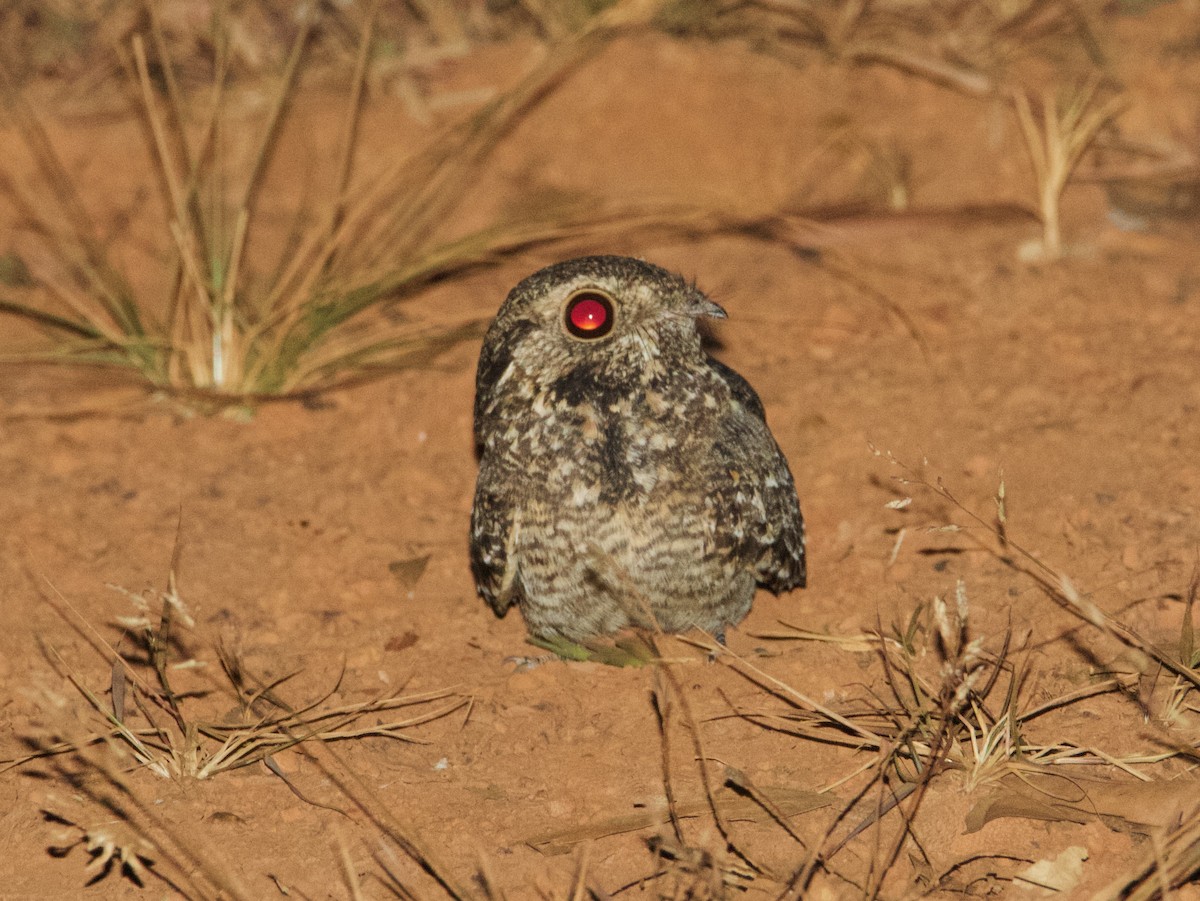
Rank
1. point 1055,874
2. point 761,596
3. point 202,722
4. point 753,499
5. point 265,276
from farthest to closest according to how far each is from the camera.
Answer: point 265,276 → point 761,596 → point 753,499 → point 202,722 → point 1055,874

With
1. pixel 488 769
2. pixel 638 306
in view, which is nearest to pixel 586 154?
pixel 638 306

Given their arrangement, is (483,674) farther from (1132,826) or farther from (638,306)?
(1132,826)

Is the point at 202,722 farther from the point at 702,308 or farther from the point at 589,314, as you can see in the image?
the point at 702,308

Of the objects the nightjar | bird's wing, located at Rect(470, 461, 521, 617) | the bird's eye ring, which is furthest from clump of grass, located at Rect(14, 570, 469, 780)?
the bird's eye ring

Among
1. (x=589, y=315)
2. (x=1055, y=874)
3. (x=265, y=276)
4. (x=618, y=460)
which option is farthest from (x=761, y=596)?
(x=265, y=276)

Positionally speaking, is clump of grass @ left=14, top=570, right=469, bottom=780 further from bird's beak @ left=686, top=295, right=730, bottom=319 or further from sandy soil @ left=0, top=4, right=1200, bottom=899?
bird's beak @ left=686, top=295, right=730, bottom=319

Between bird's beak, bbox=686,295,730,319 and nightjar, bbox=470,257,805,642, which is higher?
bird's beak, bbox=686,295,730,319

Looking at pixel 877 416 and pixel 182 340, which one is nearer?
pixel 877 416

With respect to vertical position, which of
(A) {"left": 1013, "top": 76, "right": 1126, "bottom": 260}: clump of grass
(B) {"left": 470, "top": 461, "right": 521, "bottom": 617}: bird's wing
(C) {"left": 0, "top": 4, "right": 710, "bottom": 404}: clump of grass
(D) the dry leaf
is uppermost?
(A) {"left": 1013, "top": 76, "right": 1126, "bottom": 260}: clump of grass
